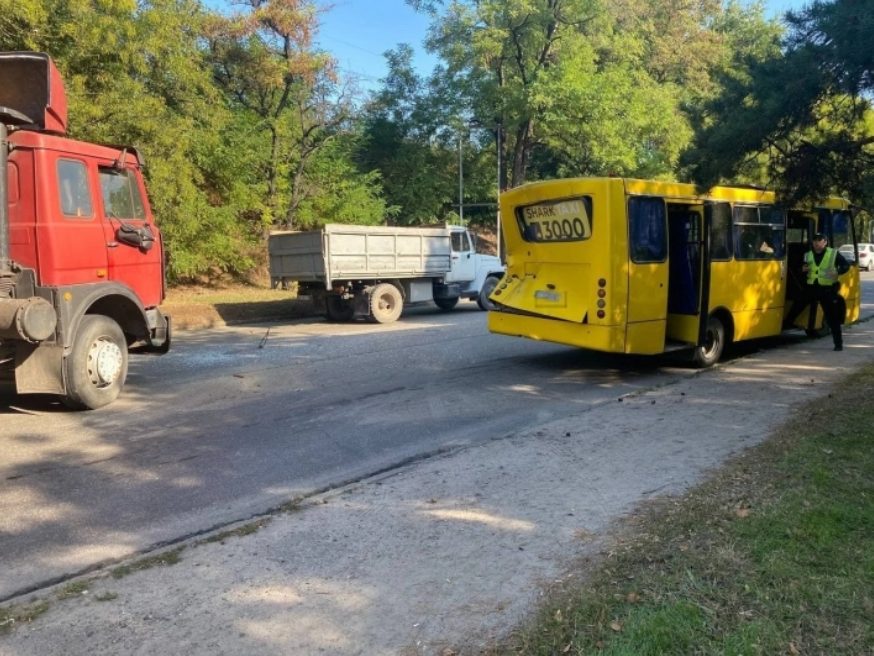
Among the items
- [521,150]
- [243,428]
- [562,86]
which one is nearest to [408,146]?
[521,150]

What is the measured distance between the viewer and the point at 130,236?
8.15 m

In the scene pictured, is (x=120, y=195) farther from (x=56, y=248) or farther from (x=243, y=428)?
(x=243, y=428)

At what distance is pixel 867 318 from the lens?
15695 millimetres

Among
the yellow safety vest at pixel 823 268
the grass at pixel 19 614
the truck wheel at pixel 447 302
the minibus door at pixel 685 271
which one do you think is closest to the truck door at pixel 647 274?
the minibus door at pixel 685 271

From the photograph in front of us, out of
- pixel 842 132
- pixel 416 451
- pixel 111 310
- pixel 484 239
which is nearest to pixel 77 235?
pixel 111 310

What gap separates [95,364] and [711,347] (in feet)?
26.9

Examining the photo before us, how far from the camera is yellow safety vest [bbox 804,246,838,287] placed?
10.9 m

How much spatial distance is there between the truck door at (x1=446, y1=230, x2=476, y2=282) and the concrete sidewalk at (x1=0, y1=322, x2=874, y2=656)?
43.3ft

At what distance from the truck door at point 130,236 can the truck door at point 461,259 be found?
11.4 meters

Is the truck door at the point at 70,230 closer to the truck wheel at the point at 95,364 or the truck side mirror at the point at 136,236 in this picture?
the truck side mirror at the point at 136,236

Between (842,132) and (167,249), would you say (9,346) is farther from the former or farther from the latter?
(167,249)

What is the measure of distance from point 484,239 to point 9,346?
34608 mm

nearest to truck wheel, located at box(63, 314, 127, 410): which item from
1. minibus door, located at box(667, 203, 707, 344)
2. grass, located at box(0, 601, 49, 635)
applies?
grass, located at box(0, 601, 49, 635)

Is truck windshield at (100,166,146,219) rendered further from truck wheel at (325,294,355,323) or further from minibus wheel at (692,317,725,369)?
truck wheel at (325,294,355,323)
